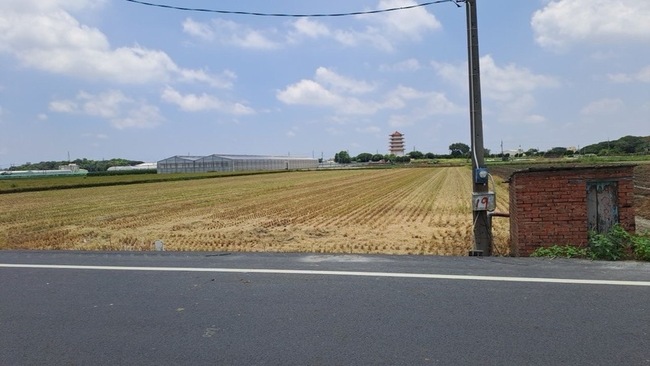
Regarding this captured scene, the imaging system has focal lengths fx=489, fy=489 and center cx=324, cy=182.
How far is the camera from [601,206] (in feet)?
25.6

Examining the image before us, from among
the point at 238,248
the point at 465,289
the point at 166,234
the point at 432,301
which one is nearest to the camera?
the point at 432,301

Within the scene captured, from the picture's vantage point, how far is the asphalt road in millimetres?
3869

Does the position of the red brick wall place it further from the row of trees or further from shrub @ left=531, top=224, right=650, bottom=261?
the row of trees

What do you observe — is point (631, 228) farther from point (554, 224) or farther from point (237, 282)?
point (237, 282)

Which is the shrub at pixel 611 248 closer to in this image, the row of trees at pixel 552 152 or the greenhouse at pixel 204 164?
the row of trees at pixel 552 152

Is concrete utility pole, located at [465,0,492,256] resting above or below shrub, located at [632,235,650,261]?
above

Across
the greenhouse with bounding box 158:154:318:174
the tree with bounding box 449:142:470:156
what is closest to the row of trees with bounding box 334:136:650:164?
the tree with bounding box 449:142:470:156

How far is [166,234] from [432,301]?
39.0ft

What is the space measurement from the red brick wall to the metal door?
8 centimetres

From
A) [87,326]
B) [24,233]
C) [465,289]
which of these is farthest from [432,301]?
[24,233]

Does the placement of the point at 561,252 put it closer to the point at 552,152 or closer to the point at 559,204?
the point at 559,204

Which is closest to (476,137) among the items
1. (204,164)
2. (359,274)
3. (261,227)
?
(359,274)

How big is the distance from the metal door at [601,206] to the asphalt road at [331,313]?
3.34ft

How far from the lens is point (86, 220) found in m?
20.1
